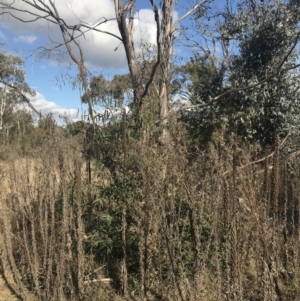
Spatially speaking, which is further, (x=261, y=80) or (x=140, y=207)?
(x=261, y=80)

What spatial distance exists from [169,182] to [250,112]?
5.41 m

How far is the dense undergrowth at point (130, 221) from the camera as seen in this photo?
157 inches

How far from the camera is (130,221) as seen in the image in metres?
5.00

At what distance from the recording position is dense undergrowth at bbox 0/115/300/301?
13.0 feet

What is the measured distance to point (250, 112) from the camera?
947cm

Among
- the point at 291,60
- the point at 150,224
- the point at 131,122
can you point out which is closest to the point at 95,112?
the point at 131,122

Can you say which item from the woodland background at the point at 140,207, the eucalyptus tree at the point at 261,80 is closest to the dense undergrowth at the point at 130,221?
the woodland background at the point at 140,207

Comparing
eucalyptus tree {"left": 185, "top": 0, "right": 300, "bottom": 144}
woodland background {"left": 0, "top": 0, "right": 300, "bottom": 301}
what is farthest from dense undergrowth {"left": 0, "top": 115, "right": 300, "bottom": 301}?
eucalyptus tree {"left": 185, "top": 0, "right": 300, "bottom": 144}

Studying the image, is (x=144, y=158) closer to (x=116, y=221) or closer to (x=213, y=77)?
(x=116, y=221)

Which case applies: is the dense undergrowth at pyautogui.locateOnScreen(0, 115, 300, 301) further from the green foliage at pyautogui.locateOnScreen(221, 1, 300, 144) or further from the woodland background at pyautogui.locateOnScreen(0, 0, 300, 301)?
the green foliage at pyautogui.locateOnScreen(221, 1, 300, 144)

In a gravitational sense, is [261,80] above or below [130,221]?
above

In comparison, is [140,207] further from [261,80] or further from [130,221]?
[261,80]

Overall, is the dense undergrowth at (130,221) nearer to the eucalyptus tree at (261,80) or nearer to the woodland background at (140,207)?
the woodland background at (140,207)

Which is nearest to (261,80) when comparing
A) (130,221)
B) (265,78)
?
(265,78)
